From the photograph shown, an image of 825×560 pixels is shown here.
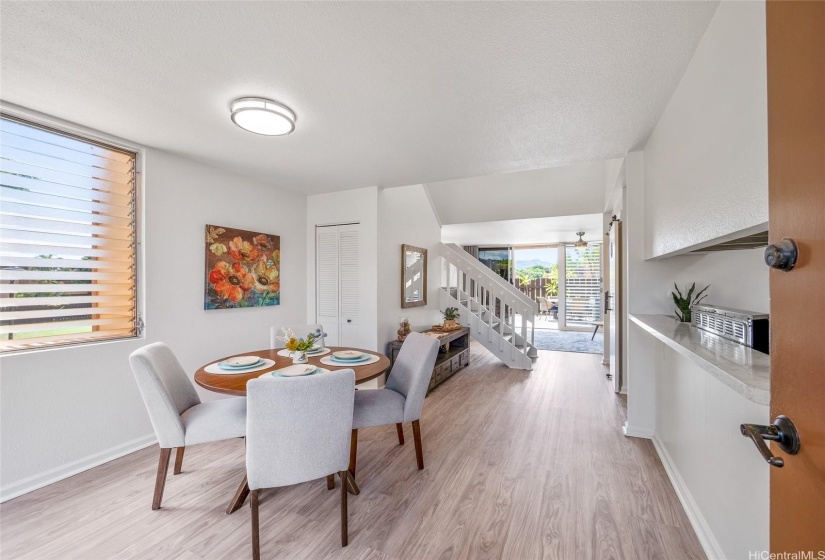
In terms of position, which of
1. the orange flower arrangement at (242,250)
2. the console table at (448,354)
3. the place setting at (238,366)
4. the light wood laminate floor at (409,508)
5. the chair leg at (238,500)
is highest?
the orange flower arrangement at (242,250)

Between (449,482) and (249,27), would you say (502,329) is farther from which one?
(249,27)

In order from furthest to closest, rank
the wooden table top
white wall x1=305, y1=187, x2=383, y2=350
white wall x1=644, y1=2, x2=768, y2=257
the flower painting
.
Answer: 1. white wall x1=305, y1=187, x2=383, y2=350
2. the flower painting
3. the wooden table top
4. white wall x1=644, y1=2, x2=768, y2=257

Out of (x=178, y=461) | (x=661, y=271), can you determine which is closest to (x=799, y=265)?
(x=661, y=271)

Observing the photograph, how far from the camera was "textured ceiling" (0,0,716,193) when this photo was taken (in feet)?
4.55

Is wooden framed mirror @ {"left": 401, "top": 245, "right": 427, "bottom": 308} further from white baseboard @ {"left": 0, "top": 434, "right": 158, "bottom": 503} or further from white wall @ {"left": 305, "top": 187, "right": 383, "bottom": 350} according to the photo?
white baseboard @ {"left": 0, "top": 434, "right": 158, "bottom": 503}

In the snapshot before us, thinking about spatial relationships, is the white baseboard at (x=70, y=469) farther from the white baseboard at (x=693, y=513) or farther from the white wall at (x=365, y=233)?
the white baseboard at (x=693, y=513)

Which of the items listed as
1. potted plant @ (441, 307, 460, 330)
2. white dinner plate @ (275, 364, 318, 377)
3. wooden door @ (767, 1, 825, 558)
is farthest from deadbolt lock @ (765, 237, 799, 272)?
potted plant @ (441, 307, 460, 330)

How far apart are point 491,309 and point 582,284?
4544 millimetres

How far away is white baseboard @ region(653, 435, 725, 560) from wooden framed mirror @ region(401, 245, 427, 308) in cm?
303

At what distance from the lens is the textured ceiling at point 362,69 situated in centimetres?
139

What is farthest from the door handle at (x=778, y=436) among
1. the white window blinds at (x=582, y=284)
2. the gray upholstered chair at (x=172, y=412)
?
the white window blinds at (x=582, y=284)

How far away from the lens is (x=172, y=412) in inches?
71.8

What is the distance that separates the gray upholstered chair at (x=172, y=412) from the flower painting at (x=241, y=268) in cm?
114
